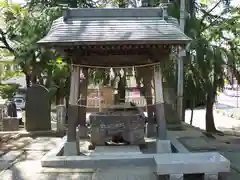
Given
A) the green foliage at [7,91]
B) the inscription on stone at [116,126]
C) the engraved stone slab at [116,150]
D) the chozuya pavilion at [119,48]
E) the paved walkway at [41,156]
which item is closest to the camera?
the paved walkway at [41,156]

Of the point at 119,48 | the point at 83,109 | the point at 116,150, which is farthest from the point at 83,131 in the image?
the point at 119,48

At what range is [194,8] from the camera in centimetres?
1700

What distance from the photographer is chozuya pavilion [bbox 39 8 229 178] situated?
752 centimetres

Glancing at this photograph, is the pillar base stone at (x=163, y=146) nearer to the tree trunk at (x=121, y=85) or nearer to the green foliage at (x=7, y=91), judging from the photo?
the tree trunk at (x=121, y=85)

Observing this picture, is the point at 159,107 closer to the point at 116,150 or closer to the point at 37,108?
the point at 116,150

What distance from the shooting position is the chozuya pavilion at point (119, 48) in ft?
24.7

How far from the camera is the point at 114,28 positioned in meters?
8.26

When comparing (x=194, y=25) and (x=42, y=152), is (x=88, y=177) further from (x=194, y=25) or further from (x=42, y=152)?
(x=194, y=25)

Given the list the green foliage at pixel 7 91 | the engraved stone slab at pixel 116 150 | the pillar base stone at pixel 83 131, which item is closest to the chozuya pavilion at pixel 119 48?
the engraved stone slab at pixel 116 150

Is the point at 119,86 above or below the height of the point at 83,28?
below

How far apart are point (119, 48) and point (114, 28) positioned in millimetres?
486

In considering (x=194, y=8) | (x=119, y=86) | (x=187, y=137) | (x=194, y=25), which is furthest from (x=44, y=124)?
(x=194, y=8)

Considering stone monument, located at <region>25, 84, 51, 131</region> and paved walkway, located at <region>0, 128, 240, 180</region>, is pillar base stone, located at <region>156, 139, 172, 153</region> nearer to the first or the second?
paved walkway, located at <region>0, 128, 240, 180</region>

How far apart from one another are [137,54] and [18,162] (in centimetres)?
385
